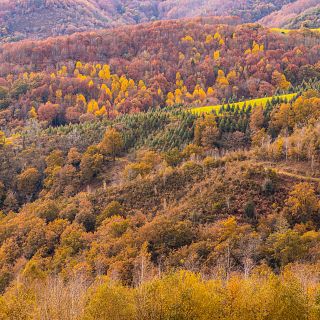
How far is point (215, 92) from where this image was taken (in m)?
143

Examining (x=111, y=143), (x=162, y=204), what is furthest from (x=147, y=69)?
(x=162, y=204)

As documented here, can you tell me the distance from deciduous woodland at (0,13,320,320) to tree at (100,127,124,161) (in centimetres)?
24

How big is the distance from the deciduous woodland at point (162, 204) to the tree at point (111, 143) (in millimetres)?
241

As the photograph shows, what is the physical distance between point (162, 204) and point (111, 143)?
30523 millimetres

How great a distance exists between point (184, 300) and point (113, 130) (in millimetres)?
67539

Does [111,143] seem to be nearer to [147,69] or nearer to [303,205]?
[303,205]

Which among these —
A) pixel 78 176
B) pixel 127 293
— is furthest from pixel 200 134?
pixel 127 293

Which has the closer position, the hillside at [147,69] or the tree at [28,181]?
the tree at [28,181]

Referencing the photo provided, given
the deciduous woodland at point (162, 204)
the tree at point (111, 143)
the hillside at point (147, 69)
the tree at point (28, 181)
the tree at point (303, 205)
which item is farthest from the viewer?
the hillside at point (147, 69)

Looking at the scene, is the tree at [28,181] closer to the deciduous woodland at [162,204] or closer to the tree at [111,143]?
the deciduous woodland at [162,204]

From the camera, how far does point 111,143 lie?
92.1 m

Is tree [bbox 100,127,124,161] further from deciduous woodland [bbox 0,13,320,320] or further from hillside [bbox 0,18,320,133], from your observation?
hillside [bbox 0,18,320,133]

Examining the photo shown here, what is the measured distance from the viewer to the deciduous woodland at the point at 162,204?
30141mm

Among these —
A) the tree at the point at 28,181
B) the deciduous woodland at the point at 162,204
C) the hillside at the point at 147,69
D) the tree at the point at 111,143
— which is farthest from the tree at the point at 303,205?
the hillside at the point at 147,69
